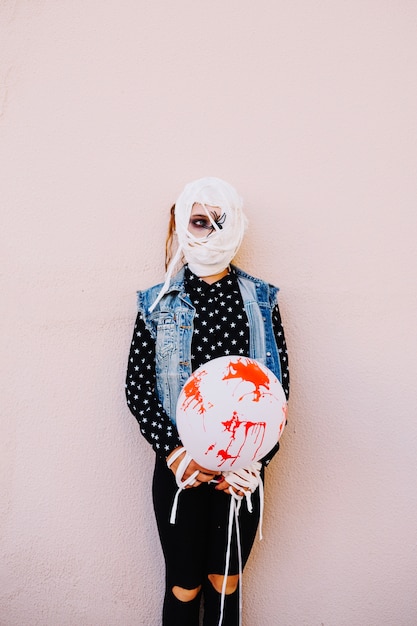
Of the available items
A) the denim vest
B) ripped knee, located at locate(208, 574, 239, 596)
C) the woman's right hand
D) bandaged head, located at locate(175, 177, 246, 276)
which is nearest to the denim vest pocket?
the denim vest

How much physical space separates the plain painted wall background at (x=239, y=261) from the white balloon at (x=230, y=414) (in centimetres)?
50

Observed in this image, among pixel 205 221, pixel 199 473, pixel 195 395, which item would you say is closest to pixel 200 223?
pixel 205 221

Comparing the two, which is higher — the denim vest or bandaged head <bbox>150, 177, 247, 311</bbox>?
bandaged head <bbox>150, 177, 247, 311</bbox>

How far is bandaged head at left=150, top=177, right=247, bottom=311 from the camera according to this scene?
4.02ft

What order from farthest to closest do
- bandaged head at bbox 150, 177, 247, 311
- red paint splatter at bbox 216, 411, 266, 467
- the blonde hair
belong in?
the blonde hair < bandaged head at bbox 150, 177, 247, 311 < red paint splatter at bbox 216, 411, 266, 467

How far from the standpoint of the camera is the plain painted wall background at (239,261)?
57.6 inches

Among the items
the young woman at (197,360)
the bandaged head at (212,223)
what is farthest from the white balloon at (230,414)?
the bandaged head at (212,223)

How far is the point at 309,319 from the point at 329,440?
→ 1.40 ft

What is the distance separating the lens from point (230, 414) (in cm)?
98

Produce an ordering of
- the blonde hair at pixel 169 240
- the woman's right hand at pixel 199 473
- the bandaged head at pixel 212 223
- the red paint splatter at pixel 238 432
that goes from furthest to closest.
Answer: the blonde hair at pixel 169 240
the bandaged head at pixel 212 223
the woman's right hand at pixel 199 473
the red paint splatter at pixel 238 432

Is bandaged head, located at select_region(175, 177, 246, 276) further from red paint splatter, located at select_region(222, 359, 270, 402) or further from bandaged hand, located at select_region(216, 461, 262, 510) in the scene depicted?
bandaged hand, located at select_region(216, 461, 262, 510)

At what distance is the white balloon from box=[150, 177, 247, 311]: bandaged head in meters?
0.33

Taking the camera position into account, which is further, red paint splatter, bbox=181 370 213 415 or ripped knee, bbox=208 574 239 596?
ripped knee, bbox=208 574 239 596

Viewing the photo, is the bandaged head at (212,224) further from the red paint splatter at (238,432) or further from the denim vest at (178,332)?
the red paint splatter at (238,432)
